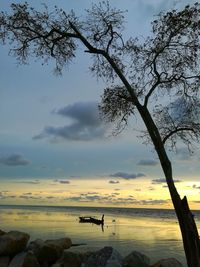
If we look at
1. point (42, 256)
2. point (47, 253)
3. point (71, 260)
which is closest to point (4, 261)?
point (42, 256)

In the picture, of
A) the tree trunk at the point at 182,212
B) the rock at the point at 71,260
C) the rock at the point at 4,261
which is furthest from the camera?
the rock at the point at 4,261

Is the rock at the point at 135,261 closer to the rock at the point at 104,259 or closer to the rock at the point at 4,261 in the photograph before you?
the rock at the point at 104,259

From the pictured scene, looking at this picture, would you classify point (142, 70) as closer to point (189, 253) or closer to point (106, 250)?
point (189, 253)

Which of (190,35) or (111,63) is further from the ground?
(190,35)

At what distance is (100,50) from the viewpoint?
1554cm

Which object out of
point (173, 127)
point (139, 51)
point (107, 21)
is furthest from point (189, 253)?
point (107, 21)

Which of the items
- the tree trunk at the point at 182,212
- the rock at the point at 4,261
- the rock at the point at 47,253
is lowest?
the rock at the point at 4,261

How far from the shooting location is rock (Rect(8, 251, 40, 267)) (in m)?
21.7

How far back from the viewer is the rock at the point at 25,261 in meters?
21.7

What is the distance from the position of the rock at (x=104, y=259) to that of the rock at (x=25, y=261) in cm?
347

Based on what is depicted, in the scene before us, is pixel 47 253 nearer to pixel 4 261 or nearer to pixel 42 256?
pixel 42 256

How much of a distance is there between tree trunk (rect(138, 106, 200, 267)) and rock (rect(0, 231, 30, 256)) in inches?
491

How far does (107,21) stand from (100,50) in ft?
3.46

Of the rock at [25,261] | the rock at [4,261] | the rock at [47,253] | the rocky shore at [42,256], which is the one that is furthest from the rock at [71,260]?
the rock at [4,261]
